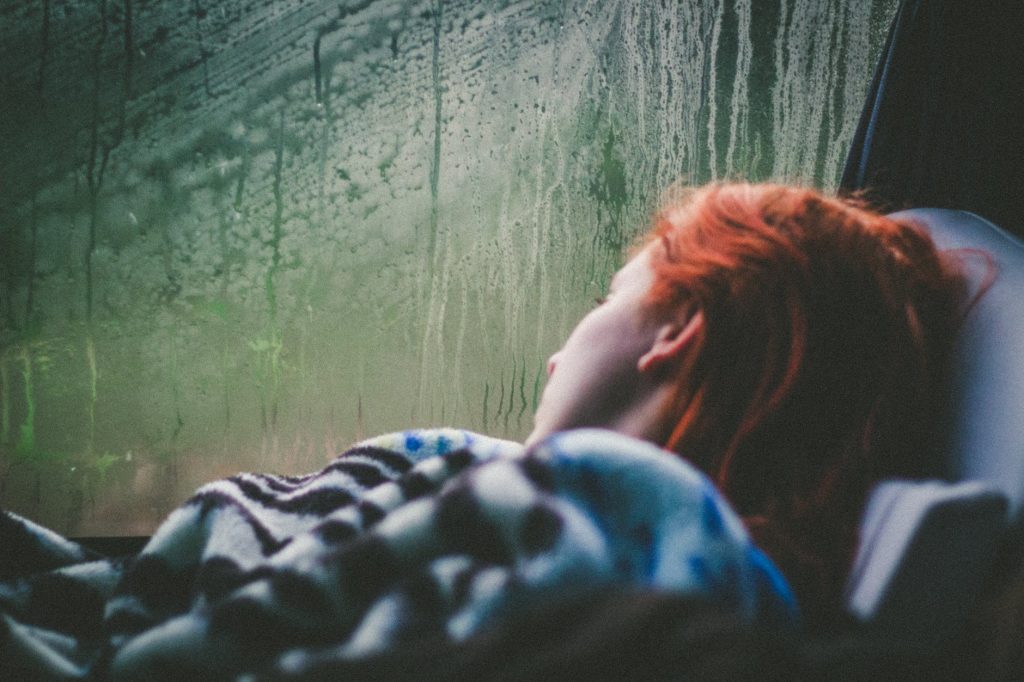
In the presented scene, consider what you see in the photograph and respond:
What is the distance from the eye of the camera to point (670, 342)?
1.95 ft

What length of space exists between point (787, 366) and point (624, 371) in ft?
0.49

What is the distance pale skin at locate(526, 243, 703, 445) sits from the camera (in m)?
0.59

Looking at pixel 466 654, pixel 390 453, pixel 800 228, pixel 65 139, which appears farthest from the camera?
pixel 65 139

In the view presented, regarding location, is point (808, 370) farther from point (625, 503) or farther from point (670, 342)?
point (625, 503)

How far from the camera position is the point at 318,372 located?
119 cm

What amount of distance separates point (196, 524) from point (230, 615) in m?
0.24

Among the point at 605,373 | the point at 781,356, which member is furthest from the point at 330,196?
the point at 781,356

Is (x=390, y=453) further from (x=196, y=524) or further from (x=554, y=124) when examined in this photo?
(x=554, y=124)

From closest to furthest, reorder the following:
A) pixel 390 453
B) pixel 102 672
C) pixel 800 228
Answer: pixel 102 672
pixel 800 228
pixel 390 453

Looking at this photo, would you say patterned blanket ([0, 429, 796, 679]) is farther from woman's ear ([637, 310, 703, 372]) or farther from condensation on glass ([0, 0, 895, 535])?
condensation on glass ([0, 0, 895, 535])

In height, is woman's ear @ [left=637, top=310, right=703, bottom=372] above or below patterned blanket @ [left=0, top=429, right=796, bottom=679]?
above

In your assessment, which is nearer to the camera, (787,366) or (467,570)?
(467,570)

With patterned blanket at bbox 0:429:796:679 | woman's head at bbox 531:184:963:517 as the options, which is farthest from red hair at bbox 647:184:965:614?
patterned blanket at bbox 0:429:796:679

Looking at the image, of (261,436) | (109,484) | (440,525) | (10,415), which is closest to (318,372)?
(261,436)
